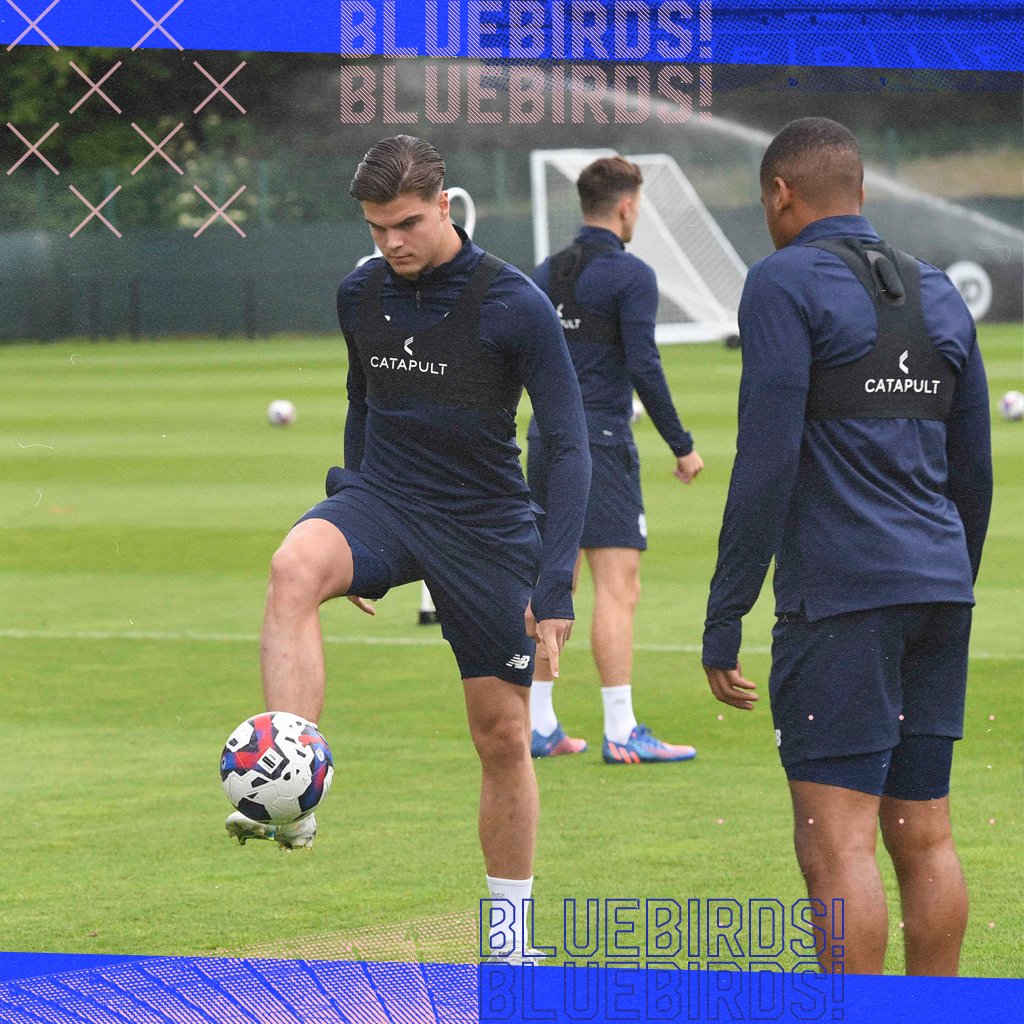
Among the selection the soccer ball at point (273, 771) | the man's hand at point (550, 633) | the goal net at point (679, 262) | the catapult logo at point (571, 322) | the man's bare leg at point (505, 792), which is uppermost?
the catapult logo at point (571, 322)

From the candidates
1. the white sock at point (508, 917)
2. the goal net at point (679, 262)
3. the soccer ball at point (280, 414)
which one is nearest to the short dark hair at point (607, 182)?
the white sock at point (508, 917)

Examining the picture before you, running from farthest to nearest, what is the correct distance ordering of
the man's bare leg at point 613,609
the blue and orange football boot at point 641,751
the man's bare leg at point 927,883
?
the man's bare leg at point 613,609 → the blue and orange football boot at point 641,751 → the man's bare leg at point 927,883

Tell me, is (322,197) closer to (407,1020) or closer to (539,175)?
(539,175)

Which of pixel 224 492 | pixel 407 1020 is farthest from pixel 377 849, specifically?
pixel 224 492

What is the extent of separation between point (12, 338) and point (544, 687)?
91.6 ft

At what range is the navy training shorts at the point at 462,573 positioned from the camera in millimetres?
4871

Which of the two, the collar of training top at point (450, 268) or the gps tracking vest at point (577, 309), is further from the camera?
the gps tracking vest at point (577, 309)

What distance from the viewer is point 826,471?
3.92 meters

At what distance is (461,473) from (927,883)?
1.57 metres

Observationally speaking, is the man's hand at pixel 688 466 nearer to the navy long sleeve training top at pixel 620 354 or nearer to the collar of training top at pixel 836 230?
the navy long sleeve training top at pixel 620 354

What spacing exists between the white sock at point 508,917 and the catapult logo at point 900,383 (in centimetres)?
174

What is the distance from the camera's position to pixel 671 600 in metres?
11.3

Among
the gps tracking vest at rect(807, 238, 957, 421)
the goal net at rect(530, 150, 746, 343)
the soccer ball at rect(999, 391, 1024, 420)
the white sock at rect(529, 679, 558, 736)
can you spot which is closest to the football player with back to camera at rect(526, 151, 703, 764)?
the white sock at rect(529, 679, 558, 736)
